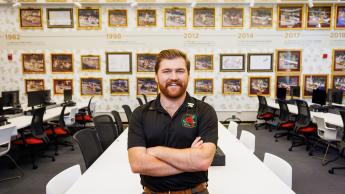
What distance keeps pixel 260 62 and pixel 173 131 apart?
22.0 feet

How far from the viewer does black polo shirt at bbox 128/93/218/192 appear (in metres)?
1.33

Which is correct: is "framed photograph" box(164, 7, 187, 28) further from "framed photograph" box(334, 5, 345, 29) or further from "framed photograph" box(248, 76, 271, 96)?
"framed photograph" box(334, 5, 345, 29)

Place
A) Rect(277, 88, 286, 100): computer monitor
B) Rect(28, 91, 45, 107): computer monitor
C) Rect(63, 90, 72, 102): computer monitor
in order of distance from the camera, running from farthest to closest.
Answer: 1. Rect(277, 88, 286, 100): computer monitor
2. Rect(63, 90, 72, 102): computer monitor
3. Rect(28, 91, 45, 107): computer monitor

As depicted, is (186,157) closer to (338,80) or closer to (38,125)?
(38,125)

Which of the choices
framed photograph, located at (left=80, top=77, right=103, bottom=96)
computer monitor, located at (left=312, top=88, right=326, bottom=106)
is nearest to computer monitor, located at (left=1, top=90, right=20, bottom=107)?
framed photograph, located at (left=80, top=77, right=103, bottom=96)

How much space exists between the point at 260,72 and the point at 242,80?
0.61 metres

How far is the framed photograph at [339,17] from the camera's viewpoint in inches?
283

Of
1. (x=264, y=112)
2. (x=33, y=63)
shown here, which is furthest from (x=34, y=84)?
(x=264, y=112)

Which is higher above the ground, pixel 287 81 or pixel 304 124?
pixel 287 81

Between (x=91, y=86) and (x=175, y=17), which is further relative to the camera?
(x=91, y=86)

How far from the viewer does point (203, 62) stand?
739cm

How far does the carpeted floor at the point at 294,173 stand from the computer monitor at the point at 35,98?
1.36 m

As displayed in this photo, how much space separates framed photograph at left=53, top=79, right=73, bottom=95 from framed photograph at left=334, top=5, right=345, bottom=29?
836cm

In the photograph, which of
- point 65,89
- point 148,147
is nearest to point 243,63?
point 65,89
